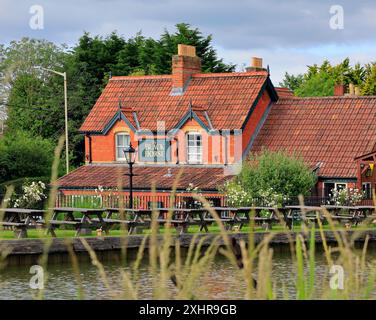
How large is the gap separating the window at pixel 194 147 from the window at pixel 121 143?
3.17m

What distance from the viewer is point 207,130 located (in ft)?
152

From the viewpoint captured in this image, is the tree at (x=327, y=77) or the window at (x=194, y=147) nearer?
the window at (x=194, y=147)

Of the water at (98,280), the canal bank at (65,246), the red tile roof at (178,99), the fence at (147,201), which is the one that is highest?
the red tile roof at (178,99)

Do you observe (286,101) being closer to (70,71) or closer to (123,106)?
(123,106)

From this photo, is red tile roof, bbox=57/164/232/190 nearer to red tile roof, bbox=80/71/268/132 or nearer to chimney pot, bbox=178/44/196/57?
red tile roof, bbox=80/71/268/132

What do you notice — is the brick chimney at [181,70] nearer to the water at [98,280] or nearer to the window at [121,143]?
the window at [121,143]

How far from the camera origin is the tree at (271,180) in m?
38.6

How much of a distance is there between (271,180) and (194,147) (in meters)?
8.12

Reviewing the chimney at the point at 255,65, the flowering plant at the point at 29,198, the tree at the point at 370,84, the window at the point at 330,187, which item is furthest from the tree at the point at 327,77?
the flowering plant at the point at 29,198

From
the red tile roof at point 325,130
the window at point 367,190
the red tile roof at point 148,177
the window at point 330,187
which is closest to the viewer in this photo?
the window at point 367,190

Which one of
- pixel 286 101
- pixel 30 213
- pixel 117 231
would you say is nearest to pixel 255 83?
pixel 286 101

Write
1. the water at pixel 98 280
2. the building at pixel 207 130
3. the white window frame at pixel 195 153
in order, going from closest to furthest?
1. the water at pixel 98 280
2. the building at pixel 207 130
3. the white window frame at pixel 195 153

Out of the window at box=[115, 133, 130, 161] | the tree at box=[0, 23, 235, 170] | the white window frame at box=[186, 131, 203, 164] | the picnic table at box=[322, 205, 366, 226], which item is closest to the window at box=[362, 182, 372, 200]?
the picnic table at box=[322, 205, 366, 226]

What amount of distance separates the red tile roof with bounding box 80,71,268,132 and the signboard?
79 centimetres
